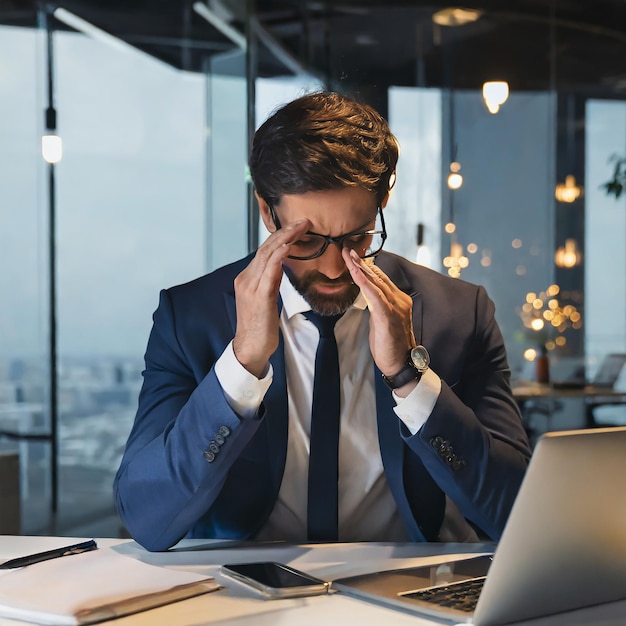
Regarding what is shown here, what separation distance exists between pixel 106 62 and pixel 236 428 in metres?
4.12

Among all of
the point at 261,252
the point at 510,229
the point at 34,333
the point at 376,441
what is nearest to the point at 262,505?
the point at 376,441

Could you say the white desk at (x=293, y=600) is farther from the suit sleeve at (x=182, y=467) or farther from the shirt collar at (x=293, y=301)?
the shirt collar at (x=293, y=301)

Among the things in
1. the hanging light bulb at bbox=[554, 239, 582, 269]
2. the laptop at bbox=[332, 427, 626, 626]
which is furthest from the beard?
the hanging light bulb at bbox=[554, 239, 582, 269]

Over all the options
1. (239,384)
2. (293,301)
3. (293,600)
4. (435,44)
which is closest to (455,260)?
(435,44)

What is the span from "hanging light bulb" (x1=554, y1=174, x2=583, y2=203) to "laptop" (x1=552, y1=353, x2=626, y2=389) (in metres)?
1.13

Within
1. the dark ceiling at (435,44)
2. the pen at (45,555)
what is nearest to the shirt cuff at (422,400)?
the pen at (45,555)

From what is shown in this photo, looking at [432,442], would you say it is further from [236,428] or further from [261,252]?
[261,252]

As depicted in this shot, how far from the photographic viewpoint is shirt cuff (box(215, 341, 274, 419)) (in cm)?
164

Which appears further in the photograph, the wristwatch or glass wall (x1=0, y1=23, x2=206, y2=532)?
glass wall (x1=0, y1=23, x2=206, y2=532)

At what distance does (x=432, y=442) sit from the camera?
1687 mm

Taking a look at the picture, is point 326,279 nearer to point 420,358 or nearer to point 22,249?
point 420,358

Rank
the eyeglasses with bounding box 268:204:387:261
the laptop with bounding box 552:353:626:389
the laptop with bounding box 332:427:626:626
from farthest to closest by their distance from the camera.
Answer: the laptop with bounding box 552:353:626:389 < the eyeglasses with bounding box 268:204:387:261 < the laptop with bounding box 332:427:626:626

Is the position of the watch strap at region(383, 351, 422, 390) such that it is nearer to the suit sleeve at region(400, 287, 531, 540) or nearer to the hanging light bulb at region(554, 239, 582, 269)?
the suit sleeve at region(400, 287, 531, 540)

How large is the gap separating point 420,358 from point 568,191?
4.58 metres
